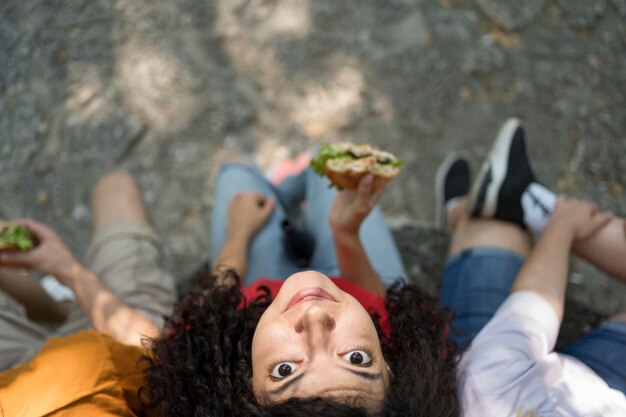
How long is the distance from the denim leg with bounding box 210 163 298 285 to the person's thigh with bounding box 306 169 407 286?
0.15m

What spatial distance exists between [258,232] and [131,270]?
1.96 feet

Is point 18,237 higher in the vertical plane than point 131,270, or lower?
higher

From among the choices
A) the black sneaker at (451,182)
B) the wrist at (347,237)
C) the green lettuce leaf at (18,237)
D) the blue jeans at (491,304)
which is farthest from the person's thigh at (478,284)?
the green lettuce leaf at (18,237)

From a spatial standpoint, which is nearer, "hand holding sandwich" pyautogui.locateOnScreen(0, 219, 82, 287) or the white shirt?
the white shirt

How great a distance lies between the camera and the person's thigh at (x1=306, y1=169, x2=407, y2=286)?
2.52 m

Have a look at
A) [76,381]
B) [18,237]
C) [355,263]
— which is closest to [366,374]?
[355,263]

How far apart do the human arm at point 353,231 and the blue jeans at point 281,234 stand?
0.24m

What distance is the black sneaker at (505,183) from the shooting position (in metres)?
2.58

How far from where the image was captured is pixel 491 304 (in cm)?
233

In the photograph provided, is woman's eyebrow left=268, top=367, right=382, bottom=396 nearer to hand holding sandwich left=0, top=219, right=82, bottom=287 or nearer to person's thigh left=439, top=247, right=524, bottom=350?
person's thigh left=439, top=247, right=524, bottom=350

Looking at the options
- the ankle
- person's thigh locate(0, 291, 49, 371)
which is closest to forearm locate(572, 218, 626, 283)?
the ankle

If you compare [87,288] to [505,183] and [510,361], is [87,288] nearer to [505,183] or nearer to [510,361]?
[510,361]

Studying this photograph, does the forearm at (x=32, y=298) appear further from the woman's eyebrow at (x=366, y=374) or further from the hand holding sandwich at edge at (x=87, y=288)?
the woman's eyebrow at (x=366, y=374)

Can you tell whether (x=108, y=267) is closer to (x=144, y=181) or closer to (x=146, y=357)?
(x=146, y=357)
